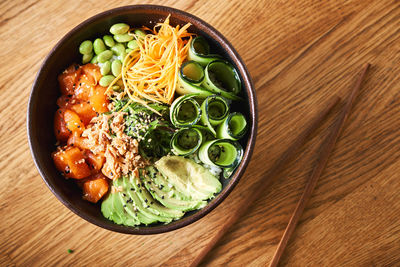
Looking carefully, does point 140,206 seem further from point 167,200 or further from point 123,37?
point 123,37

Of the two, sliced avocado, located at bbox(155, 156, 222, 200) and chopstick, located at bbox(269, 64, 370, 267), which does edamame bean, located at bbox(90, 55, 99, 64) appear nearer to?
sliced avocado, located at bbox(155, 156, 222, 200)

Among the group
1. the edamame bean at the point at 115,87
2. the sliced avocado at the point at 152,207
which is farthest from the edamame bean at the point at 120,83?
the sliced avocado at the point at 152,207

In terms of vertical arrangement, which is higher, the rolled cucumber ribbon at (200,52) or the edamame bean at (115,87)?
the rolled cucumber ribbon at (200,52)

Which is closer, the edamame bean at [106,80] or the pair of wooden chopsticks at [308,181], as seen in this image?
the edamame bean at [106,80]

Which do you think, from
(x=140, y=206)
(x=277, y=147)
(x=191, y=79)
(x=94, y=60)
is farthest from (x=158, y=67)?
(x=277, y=147)

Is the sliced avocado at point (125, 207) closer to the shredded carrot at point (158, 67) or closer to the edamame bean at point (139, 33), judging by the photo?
the shredded carrot at point (158, 67)

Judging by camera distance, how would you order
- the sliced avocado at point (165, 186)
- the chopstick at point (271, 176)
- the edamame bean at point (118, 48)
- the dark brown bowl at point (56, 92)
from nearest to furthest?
the dark brown bowl at point (56, 92)
the sliced avocado at point (165, 186)
the edamame bean at point (118, 48)
the chopstick at point (271, 176)

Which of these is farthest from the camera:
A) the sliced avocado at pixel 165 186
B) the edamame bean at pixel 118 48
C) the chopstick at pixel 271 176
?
the chopstick at pixel 271 176
